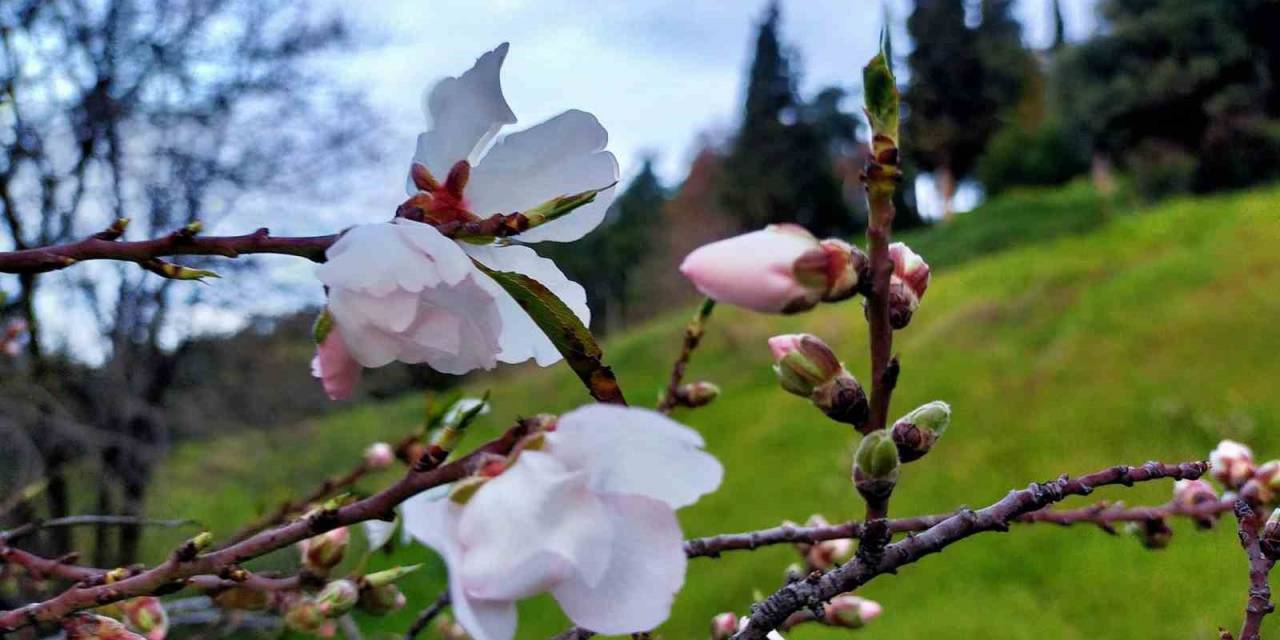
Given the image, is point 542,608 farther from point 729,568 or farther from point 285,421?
point 285,421

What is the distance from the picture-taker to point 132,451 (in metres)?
2.31

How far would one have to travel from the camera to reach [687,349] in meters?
0.54

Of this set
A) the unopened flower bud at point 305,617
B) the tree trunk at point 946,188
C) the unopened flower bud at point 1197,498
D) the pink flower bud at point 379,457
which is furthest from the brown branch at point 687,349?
the tree trunk at point 946,188

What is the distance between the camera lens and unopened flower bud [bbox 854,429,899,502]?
268mm

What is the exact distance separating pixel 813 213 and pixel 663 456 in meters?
9.54

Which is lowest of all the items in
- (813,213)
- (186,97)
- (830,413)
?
(813,213)

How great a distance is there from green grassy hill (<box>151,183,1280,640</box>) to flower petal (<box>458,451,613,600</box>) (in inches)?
58.1

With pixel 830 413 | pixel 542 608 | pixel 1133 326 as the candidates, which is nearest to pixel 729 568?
pixel 542 608

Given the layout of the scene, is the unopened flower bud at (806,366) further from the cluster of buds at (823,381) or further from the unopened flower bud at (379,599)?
the unopened flower bud at (379,599)

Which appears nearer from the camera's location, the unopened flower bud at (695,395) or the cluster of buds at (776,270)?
the cluster of buds at (776,270)

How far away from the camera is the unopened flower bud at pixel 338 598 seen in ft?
1.72

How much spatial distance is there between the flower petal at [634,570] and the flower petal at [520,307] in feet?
0.26

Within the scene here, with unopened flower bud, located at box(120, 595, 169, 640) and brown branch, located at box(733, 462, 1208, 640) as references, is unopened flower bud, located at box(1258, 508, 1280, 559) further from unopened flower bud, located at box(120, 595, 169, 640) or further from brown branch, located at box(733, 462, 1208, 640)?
unopened flower bud, located at box(120, 595, 169, 640)

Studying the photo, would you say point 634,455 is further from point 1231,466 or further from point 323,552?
point 1231,466
